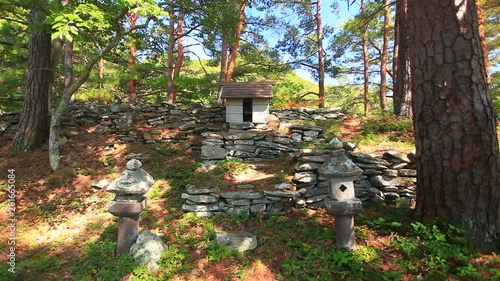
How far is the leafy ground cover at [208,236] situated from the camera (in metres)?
3.23

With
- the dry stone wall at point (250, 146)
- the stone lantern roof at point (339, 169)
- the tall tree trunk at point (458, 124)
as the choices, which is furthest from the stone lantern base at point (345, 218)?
the tall tree trunk at point (458, 124)

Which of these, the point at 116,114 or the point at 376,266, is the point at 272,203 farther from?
the point at 116,114

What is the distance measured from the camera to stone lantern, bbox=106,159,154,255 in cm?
380

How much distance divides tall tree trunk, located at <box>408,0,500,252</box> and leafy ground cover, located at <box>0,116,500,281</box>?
1.23 feet

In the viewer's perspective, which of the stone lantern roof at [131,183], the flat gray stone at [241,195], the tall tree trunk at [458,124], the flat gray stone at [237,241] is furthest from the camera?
the flat gray stone at [241,195]

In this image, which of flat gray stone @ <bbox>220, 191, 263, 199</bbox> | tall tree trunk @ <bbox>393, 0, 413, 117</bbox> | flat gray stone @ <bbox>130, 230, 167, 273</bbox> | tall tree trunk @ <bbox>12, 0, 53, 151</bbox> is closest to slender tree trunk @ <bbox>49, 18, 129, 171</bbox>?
tall tree trunk @ <bbox>12, 0, 53, 151</bbox>

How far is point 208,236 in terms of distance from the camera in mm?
4273

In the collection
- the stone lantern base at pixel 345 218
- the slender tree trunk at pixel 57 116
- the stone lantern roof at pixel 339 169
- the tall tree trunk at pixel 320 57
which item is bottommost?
the stone lantern base at pixel 345 218

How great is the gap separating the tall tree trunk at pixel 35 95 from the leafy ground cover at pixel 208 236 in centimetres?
63

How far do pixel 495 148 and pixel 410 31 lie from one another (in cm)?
194

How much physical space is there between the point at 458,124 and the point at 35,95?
10.3 metres

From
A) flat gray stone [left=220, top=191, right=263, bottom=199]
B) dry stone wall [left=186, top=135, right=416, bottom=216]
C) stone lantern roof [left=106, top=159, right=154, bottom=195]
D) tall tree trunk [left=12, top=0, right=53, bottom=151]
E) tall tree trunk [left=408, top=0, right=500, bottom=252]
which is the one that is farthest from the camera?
tall tree trunk [left=12, top=0, right=53, bottom=151]

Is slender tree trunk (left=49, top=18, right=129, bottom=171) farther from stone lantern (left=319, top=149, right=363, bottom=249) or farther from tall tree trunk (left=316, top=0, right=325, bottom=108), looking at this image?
tall tree trunk (left=316, top=0, right=325, bottom=108)

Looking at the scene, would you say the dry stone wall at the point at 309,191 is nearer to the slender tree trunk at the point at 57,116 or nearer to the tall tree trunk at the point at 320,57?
the slender tree trunk at the point at 57,116
